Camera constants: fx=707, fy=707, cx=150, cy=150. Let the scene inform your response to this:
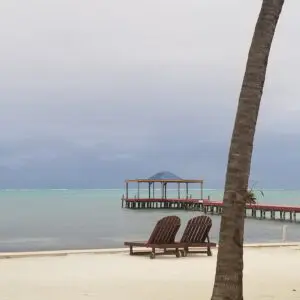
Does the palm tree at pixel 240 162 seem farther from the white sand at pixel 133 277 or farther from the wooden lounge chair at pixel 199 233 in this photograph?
the wooden lounge chair at pixel 199 233

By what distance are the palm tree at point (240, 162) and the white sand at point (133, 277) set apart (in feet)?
11.0

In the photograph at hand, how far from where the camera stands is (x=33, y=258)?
16.5 meters

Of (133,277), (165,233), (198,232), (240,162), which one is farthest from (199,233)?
(240,162)

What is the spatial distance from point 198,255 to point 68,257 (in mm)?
3177

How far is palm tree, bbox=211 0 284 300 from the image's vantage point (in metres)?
6.81

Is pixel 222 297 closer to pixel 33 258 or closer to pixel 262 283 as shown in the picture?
pixel 262 283

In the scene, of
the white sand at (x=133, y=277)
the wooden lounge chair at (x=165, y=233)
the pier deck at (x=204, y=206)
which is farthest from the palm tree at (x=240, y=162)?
the pier deck at (x=204, y=206)

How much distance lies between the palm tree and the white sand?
3341 mm

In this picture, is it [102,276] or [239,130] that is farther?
[102,276]

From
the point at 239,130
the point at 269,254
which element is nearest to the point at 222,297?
the point at 239,130

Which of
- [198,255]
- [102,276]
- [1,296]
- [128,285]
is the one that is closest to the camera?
[1,296]

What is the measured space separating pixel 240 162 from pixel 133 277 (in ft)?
20.7

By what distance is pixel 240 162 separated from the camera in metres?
6.89

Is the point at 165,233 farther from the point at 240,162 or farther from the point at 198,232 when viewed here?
the point at 240,162
